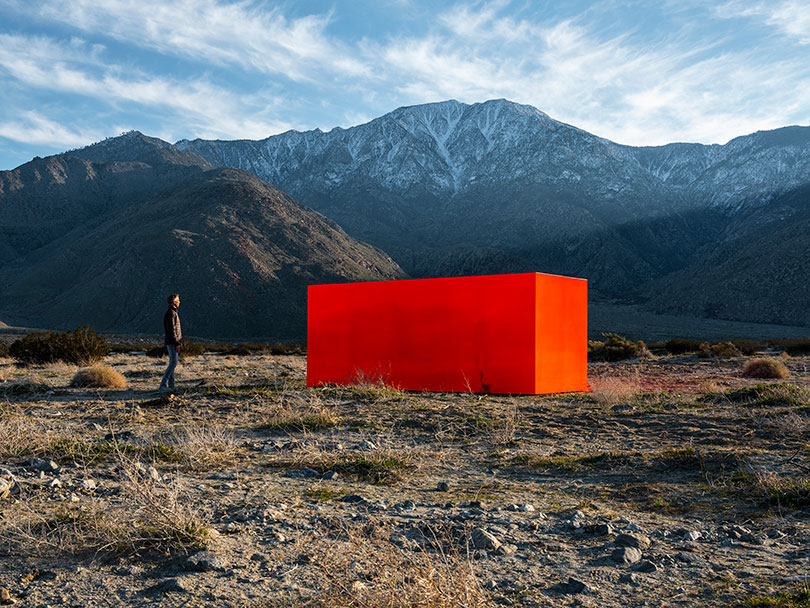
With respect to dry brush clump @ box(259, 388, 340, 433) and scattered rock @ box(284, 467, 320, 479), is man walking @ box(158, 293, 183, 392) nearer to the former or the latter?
dry brush clump @ box(259, 388, 340, 433)

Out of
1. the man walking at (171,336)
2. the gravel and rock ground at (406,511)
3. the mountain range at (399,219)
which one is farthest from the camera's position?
the mountain range at (399,219)

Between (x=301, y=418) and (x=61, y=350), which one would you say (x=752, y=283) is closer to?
(x=61, y=350)

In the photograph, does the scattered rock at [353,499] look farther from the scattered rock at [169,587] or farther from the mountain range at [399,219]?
the mountain range at [399,219]

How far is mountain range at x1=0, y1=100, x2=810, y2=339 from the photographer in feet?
187

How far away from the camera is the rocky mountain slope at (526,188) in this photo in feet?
271

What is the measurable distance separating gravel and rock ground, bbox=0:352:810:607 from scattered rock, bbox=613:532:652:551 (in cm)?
2

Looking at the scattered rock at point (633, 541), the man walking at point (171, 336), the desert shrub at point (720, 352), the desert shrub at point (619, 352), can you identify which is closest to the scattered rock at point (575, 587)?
the scattered rock at point (633, 541)

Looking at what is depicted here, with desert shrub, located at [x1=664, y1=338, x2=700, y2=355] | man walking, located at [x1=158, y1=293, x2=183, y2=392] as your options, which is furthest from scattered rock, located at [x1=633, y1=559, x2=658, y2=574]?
desert shrub, located at [x1=664, y1=338, x2=700, y2=355]

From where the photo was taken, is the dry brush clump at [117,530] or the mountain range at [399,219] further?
the mountain range at [399,219]

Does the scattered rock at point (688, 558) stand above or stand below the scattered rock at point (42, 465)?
above

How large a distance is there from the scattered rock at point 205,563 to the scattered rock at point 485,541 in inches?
52.1

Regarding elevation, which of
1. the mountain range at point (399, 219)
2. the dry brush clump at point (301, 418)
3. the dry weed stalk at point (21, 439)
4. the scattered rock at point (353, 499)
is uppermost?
the mountain range at point (399, 219)

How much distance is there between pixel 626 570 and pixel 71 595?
8.69 feet

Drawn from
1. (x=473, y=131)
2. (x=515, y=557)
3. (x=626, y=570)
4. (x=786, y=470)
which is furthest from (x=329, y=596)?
(x=473, y=131)
